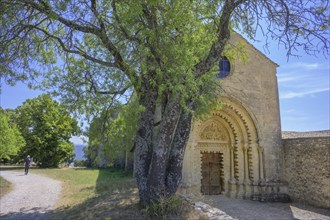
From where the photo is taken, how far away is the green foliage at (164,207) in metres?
7.16

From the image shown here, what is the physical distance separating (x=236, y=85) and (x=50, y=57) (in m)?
10.5

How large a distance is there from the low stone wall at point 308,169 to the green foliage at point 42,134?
2221 cm

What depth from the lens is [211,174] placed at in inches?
632

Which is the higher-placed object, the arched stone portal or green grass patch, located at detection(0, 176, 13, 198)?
the arched stone portal

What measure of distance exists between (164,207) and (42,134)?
89.3ft

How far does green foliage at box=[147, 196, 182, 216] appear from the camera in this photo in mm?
7156

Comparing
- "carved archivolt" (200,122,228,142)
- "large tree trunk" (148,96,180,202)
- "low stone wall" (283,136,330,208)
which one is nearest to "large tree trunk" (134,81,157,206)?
"large tree trunk" (148,96,180,202)

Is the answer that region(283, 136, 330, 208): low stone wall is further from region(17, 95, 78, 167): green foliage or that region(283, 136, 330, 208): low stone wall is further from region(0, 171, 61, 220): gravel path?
region(17, 95, 78, 167): green foliage

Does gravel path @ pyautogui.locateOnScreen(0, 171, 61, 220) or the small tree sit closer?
the small tree

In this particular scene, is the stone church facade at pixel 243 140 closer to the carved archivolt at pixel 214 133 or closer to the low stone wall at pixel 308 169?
the carved archivolt at pixel 214 133

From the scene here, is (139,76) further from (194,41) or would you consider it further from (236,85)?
(236,85)

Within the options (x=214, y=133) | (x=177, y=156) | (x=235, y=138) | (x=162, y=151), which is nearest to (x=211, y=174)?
(x=214, y=133)

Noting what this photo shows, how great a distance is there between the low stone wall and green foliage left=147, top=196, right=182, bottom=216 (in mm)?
10843

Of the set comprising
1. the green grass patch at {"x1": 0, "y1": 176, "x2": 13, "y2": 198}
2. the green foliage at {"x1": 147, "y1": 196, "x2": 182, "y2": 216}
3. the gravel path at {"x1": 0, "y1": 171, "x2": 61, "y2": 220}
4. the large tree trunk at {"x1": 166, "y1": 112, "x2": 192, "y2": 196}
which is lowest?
the gravel path at {"x1": 0, "y1": 171, "x2": 61, "y2": 220}
